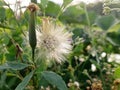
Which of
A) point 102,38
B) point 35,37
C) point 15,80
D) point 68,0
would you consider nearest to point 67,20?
point 102,38

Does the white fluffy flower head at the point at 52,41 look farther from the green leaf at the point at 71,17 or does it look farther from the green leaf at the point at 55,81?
the green leaf at the point at 71,17

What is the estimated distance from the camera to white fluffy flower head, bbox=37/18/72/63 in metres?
0.91

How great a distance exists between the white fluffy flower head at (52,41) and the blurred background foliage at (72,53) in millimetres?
43

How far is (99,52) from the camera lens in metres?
1.51

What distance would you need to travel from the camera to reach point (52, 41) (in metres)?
0.94

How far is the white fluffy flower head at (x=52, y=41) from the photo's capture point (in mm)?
907

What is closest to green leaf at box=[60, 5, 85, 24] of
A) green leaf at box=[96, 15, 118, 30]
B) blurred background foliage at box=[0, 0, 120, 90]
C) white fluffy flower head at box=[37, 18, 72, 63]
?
→ blurred background foliage at box=[0, 0, 120, 90]

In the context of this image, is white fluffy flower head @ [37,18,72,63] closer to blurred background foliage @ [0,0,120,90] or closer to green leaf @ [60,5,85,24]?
blurred background foliage @ [0,0,120,90]

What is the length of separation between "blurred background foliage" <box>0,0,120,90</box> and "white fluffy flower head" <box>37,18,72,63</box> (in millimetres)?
43

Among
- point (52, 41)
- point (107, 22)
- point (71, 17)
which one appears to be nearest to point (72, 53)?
point (107, 22)

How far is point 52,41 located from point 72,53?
1.56 ft

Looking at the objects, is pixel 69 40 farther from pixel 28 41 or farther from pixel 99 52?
pixel 99 52

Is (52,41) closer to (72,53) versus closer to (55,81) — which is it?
(55,81)

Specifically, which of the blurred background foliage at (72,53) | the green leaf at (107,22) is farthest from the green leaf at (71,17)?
the green leaf at (107,22)
